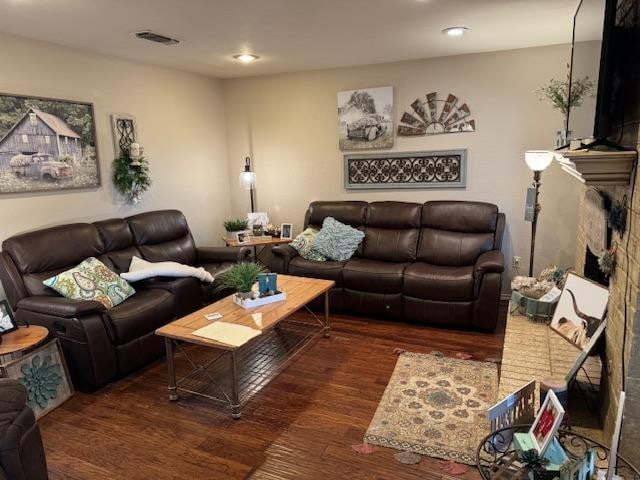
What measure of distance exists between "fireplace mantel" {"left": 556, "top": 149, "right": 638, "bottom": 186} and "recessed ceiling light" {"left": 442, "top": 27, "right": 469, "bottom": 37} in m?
1.89

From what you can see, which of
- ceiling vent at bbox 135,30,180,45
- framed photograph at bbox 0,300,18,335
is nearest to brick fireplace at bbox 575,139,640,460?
ceiling vent at bbox 135,30,180,45

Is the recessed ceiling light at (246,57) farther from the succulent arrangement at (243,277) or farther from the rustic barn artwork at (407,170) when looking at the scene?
the succulent arrangement at (243,277)

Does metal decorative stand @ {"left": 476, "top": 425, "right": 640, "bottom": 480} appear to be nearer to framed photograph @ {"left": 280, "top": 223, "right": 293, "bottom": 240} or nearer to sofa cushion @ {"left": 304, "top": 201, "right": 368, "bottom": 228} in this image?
sofa cushion @ {"left": 304, "top": 201, "right": 368, "bottom": 228}

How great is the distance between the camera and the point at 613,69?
176 centimetres

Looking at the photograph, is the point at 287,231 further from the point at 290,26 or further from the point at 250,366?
the point at 290,26

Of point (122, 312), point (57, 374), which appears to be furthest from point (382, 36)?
point (57, 374)

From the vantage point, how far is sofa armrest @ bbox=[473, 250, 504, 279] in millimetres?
3572

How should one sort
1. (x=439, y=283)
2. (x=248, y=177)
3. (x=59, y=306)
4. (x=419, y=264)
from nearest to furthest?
1. (x=59, y=306)
2. (x=439, y=283)
3. (x=419, y=264)
4. (x=248, y=177)

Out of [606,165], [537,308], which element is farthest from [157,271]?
[606,165]

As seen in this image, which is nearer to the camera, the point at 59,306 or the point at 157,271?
the point at 59,306

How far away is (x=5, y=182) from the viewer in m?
3.15

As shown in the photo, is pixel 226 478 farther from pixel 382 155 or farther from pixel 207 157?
pixel 207 157

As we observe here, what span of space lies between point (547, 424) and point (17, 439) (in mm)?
1963

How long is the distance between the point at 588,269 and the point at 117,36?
3.67 m
